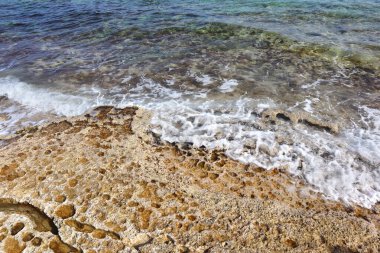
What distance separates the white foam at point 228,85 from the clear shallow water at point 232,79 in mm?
42

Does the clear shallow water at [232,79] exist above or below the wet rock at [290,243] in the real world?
below

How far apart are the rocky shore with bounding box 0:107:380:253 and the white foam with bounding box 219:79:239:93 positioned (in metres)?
2.87

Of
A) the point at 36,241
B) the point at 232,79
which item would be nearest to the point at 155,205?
the point at 36,241

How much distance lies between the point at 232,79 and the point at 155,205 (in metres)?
5.06

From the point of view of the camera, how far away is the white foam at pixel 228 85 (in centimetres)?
775

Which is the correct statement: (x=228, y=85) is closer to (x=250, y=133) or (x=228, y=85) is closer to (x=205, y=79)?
(x=205, y=79)

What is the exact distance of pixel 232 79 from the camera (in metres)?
8.32

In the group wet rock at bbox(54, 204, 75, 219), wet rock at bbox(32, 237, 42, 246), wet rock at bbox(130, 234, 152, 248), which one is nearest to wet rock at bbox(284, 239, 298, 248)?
wet rock at bbox(130, 234, 152, 248)

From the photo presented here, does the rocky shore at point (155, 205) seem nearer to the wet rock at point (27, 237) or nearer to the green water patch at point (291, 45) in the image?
the wet rock at point (27, 237)

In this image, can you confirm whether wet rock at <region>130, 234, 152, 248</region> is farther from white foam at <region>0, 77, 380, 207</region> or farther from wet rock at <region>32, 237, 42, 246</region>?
white foam at <region>0, 77, 380, 207</region>

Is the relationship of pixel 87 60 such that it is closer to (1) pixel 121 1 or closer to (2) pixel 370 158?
(2) pixel 370 158

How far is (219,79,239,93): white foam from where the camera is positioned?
25.4ft

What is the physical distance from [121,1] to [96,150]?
54.1 ft

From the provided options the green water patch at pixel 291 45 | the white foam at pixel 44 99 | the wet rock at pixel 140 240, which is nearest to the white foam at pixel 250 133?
the white foam at pixel 44 99
